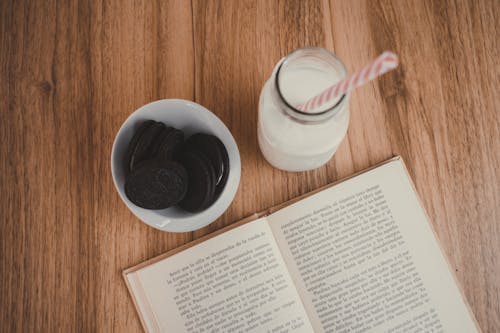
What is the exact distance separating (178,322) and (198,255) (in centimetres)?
10

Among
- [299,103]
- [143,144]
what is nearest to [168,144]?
[143,144]

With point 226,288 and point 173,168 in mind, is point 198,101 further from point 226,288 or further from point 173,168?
point 226,288

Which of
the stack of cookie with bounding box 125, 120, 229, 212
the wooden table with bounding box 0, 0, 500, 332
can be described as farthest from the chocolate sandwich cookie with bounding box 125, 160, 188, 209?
the wooden table with bounding box 0, 0, 500, 332

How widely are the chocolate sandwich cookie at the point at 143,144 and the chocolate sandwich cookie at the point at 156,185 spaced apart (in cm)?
2

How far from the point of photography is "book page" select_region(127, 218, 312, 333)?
562 mm

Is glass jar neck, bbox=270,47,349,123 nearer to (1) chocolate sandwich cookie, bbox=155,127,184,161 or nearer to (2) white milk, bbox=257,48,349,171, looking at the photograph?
(2) white milk, bbox=257,48,349,171

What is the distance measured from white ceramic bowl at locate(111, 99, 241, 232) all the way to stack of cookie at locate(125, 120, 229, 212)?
0.01 m

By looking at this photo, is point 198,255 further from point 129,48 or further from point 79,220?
point 129,48

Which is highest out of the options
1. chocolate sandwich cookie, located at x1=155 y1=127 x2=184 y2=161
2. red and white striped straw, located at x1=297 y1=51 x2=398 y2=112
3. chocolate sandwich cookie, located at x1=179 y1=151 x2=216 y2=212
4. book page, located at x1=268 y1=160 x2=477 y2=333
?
chocolate sandwich cookie, located at x1=155 y1=127 x2=184 y2=161

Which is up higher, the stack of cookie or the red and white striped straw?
the stack of cookie

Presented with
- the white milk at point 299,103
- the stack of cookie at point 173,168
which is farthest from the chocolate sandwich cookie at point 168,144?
the white milk at point 299,103

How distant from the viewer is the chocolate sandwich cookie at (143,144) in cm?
49

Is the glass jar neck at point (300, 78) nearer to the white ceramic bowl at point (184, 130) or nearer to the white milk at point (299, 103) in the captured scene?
the white milk at point (299, 103)

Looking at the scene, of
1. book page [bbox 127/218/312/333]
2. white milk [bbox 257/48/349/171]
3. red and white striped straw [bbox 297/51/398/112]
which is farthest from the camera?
book page [bbox 127/218/312/333]
